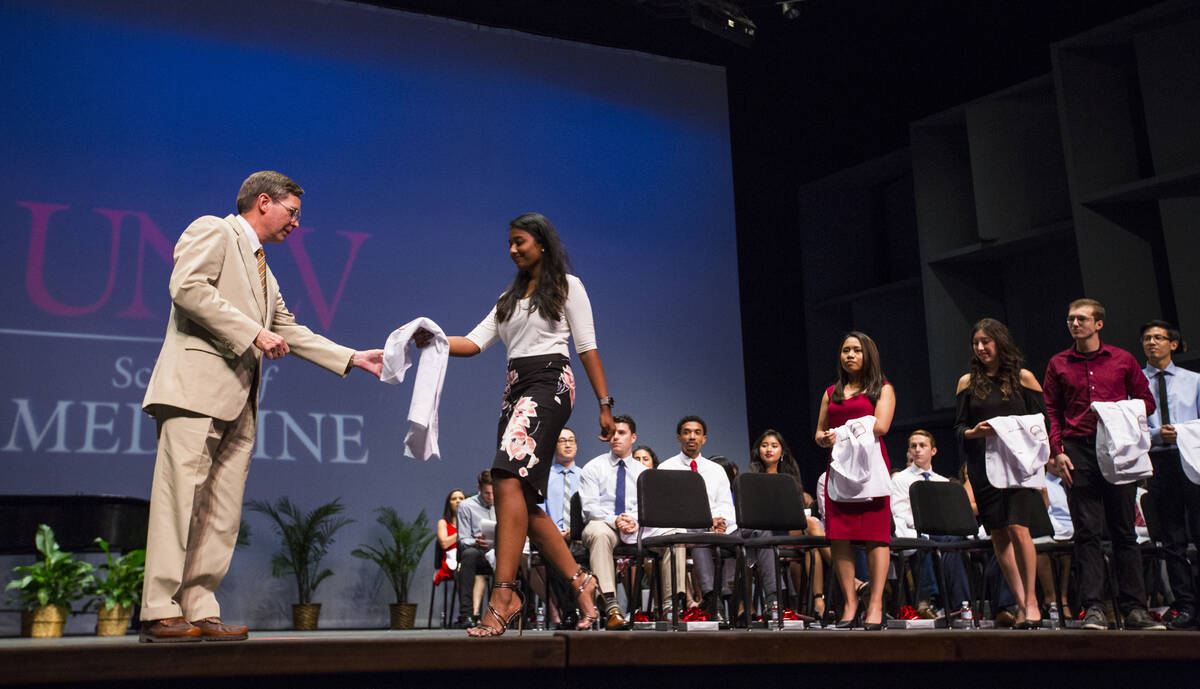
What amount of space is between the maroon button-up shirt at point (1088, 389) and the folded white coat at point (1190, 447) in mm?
169

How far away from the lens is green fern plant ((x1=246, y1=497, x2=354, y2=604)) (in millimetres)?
6977

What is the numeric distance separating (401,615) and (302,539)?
909 mm

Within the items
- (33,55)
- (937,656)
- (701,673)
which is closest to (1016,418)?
(937,656)

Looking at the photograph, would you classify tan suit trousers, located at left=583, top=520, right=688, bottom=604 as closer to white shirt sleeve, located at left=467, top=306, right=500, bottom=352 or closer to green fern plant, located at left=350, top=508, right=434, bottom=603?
green fern plant, located at left=350, top=508, right=434, bottom=603

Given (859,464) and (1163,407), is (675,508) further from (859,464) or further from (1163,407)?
(1163,407)

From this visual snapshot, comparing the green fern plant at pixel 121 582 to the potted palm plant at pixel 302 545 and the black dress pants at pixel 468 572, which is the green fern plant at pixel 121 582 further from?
the black dress pants at pixel 468 572

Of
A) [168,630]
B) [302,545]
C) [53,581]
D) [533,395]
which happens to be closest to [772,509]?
[533,395]

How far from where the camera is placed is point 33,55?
267 inches

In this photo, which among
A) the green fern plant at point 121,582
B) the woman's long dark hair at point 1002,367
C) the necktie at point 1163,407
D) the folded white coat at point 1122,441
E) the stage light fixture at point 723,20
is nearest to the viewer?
the folded white coat at point 1122,441

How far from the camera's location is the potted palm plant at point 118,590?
602 centimetres

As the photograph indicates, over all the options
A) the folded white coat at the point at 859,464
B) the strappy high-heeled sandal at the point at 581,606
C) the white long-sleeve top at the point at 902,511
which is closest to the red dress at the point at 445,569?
the white long-sleeve top at the point at 902,511

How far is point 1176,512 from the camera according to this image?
4234 mm

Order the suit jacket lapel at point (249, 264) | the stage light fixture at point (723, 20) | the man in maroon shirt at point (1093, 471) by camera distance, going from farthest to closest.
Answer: the stage light fixture at point (723, 20) → the man in maroon shirt at point (1093, 471) → the suit jacket lapel at point (249, 264)

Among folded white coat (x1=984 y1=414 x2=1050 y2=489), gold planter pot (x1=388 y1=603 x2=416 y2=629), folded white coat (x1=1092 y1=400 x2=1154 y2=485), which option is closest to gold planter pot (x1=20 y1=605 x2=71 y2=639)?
gold planter pot (x1=388 y1=603 x2=416 y2=629)
